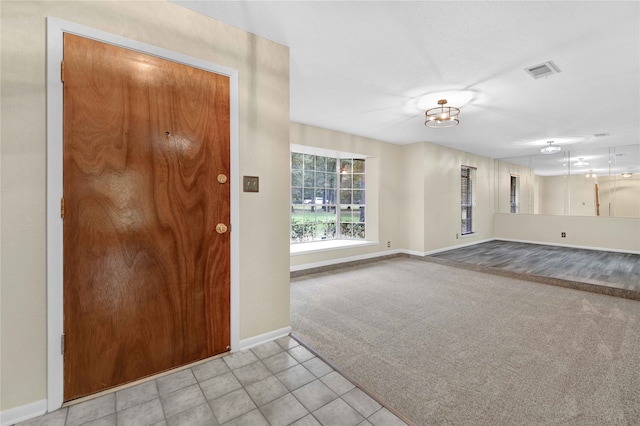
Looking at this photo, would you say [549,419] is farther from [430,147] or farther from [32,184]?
[430,147]

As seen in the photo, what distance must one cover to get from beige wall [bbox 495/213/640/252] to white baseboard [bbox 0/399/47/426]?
9359 millimetres

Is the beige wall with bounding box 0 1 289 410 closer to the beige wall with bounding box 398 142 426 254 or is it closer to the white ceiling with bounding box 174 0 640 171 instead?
the white ceiling with bounding box 174 0 640 171

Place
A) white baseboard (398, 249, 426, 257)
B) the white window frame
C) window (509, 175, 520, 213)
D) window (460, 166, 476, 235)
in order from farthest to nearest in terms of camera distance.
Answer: window (509, 175, 520, 213), window (460, 166, 476, 235), white baseboard (398, 249, 426, 257), the white window frame

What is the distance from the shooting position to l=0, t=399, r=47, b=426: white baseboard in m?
1.40

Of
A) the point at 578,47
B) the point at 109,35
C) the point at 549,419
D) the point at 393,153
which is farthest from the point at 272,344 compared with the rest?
the point at 393,153

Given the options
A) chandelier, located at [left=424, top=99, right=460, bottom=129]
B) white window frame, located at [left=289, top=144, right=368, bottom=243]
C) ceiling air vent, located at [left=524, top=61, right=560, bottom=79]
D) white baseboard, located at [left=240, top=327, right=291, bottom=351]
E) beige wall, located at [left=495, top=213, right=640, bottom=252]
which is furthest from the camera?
beige wall, located at [left=495, top=213, right=640, bottom=252]

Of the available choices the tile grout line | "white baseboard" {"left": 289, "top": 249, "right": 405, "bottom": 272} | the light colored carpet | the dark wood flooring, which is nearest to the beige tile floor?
the tile grout line

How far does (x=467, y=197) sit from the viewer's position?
7.07 metres

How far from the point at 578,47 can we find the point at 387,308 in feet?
10.1

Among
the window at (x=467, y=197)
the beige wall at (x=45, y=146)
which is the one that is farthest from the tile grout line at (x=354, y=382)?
the window at (x=467, y=197)

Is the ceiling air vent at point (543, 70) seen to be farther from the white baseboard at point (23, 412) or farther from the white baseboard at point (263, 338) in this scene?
the white baseboard at point (23, 412)

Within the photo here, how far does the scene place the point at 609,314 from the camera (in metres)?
3.00

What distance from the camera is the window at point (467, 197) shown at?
693 centimetres

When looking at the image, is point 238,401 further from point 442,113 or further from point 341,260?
point 442,113
